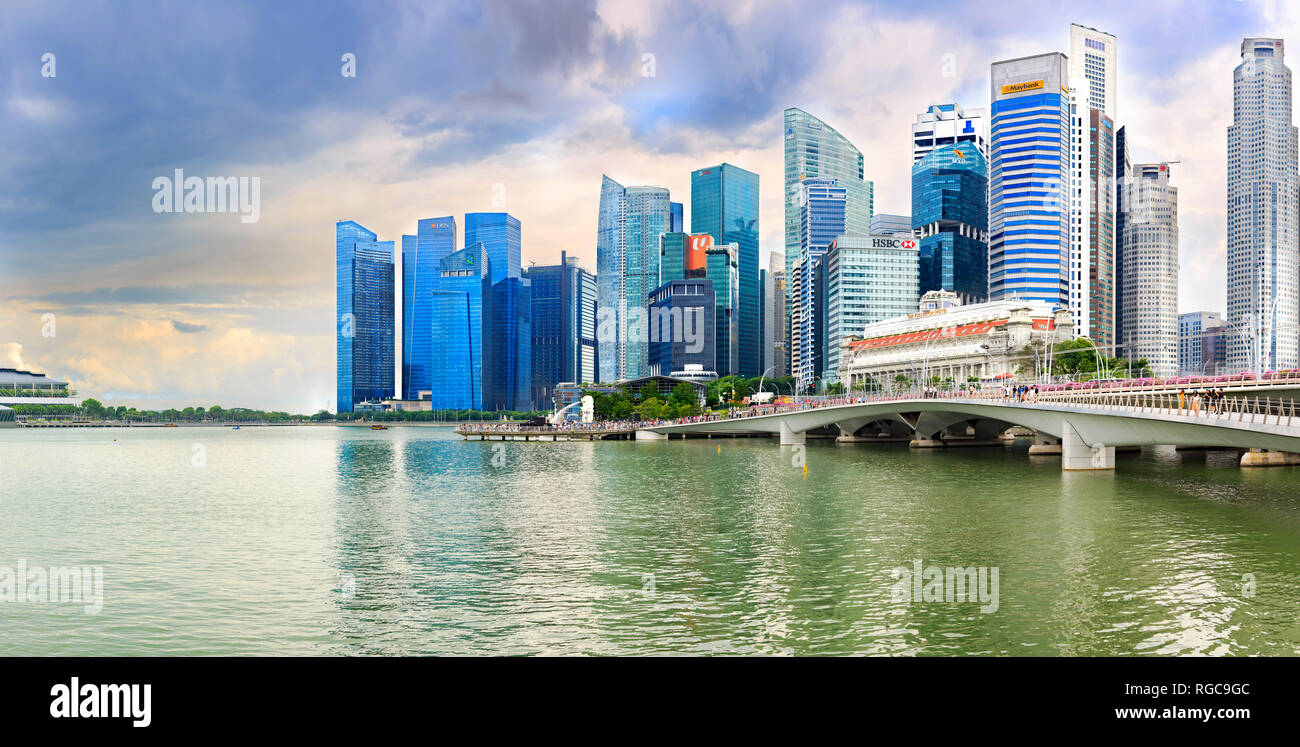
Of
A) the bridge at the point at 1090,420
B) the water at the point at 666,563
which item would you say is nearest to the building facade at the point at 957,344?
the bridge at the point at 1090,420

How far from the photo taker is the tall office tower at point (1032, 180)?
595 feet

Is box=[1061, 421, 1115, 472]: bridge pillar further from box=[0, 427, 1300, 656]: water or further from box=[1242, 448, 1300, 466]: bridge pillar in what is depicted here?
box=[1242, 448, 1300, 466]: bridge pillar

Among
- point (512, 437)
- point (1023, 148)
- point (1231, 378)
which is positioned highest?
point (1023, 148)

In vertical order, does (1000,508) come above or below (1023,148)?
below

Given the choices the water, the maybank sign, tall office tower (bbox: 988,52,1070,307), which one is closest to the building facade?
tall office tower (bbox: 988,52,1070,307)

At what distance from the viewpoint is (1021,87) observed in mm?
185750

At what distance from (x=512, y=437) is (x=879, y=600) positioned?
11700cm

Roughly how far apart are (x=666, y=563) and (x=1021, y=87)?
195m

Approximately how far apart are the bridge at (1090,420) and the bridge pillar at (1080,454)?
7cm

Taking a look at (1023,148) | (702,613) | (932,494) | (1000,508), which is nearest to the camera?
(702,613)

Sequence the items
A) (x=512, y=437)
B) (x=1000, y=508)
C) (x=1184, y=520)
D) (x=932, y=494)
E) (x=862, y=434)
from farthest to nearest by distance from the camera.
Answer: (x=512, y=437) < (x=862, y=434) < (x=932, y=494) < (x=1000, y=508) < (x=1184, y=520)
